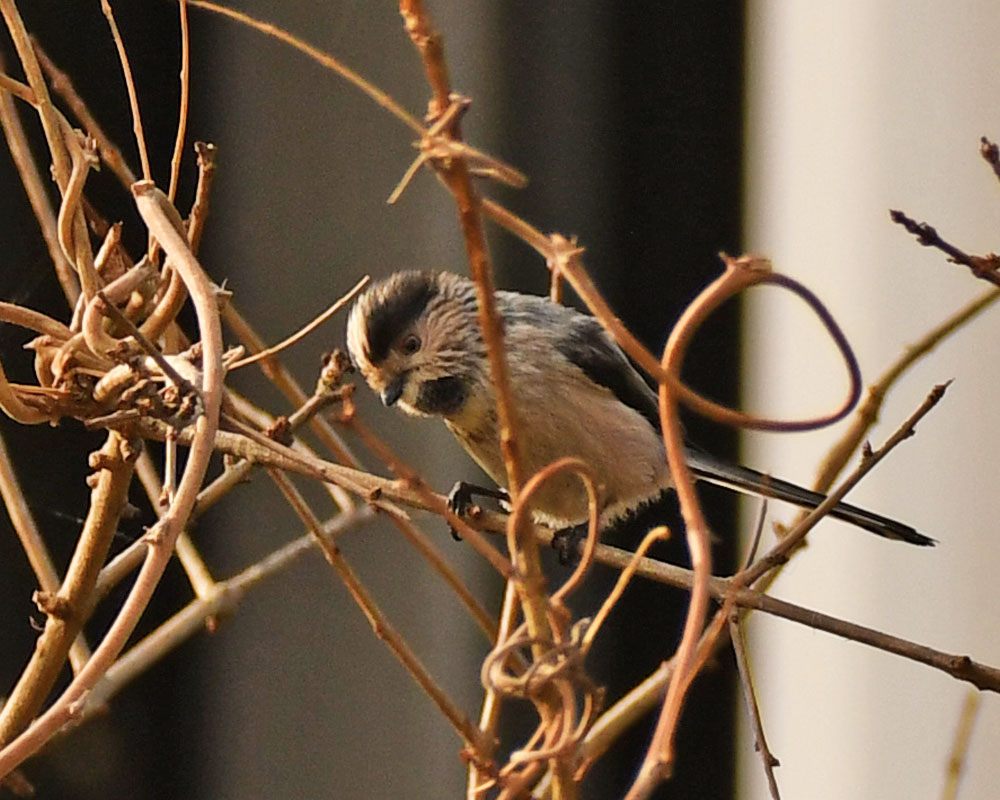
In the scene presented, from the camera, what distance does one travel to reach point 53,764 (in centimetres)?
146

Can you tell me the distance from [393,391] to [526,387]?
121 mm

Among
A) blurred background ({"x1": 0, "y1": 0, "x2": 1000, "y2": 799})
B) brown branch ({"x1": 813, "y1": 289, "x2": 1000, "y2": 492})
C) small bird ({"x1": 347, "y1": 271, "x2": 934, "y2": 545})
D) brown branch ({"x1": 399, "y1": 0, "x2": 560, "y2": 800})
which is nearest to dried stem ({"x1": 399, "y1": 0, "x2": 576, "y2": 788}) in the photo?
brown branch ({"x1": 399, "y1": 0, "x2": 560, "y2": 800})

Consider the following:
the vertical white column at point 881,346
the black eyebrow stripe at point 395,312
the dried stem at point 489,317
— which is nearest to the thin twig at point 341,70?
the dried stem at point 489,317

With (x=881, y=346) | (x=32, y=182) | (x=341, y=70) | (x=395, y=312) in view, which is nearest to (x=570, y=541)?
(x=395, y=312)

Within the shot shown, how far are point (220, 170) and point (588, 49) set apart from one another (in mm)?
457

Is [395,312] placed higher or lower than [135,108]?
lower

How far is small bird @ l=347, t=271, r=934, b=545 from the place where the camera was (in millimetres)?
1124

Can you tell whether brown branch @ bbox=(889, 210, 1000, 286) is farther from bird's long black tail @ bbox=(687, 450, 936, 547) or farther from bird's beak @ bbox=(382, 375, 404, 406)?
bird's beak @ bbox=(382, 375, 404, 406)

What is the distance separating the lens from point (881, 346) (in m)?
1.28

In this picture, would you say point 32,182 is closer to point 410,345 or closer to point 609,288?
point 410,345

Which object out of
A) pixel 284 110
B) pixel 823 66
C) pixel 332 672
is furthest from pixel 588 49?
pixel 332 672

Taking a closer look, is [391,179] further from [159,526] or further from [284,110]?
[159,526]

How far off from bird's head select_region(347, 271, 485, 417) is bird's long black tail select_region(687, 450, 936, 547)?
0.23m

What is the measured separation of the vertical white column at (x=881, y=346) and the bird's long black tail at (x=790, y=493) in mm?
212
